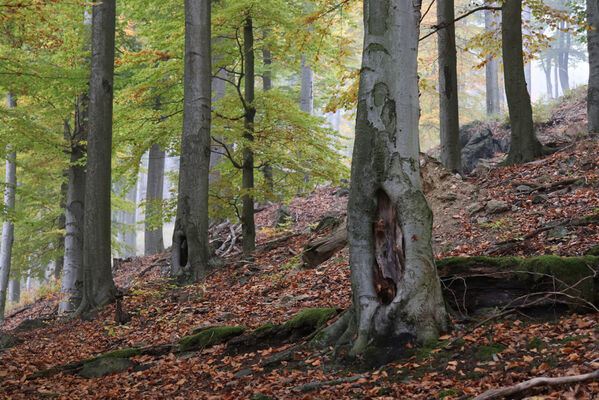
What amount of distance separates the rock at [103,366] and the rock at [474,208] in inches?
217

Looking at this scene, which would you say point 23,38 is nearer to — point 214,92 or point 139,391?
point 214,92

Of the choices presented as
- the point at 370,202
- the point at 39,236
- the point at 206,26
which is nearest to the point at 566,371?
the point at 370,202

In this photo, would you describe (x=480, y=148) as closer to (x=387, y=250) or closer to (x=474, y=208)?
(x=474, y=208)

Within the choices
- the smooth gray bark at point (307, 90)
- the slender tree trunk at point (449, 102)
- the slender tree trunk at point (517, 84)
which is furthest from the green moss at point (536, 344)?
the smooth gray bark at point (307, 90)

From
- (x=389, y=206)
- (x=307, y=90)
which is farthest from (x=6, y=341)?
(x=307, y=90)

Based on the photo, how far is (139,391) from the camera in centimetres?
473

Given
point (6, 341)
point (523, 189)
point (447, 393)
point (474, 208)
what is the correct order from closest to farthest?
point (447, 393) < point (474, 208) < point (523, 189) < point (6, 341)

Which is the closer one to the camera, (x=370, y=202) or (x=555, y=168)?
(x=370, y=202)

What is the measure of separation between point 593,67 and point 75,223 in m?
12.9

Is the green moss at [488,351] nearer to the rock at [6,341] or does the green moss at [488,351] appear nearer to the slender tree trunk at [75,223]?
the rock at [6,341]

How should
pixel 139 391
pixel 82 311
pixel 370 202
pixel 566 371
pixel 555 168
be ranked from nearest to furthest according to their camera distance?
pixel 566 371, pixel 370 202, pixel 139 391, pixel 555 168, pixel 82 311

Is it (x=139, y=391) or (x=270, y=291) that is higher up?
(x=270, y=291)

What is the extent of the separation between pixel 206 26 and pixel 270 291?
5.51 meters

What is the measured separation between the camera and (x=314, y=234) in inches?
422
